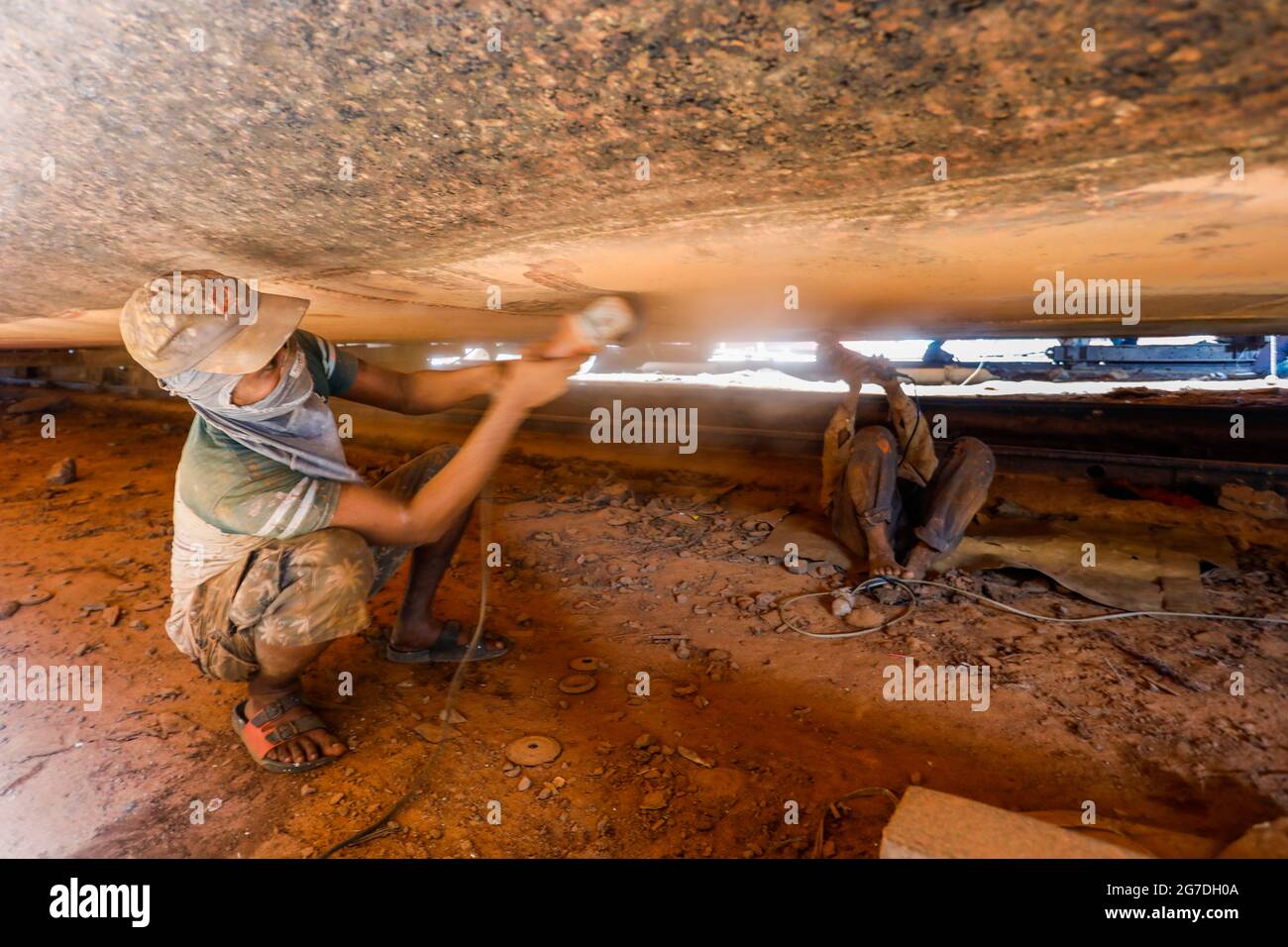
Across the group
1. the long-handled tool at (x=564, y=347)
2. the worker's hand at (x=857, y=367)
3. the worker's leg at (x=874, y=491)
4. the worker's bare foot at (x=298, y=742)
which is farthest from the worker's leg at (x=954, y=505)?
the worker's bare foot at (x=298, y=742)

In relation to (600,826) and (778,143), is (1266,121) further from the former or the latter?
(600,826)

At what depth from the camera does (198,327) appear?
5.57 ft

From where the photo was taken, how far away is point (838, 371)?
3.60 m

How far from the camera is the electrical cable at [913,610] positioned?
2.75 m

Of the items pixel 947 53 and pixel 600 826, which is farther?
pixel 600 826

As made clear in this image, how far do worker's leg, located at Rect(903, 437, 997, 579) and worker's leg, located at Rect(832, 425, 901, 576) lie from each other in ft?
0.45

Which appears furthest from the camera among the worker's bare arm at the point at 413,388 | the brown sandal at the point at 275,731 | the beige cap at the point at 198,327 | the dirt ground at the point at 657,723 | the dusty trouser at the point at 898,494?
the dusty trouser at the point at 898,494

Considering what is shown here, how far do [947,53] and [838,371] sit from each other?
2.82 metres

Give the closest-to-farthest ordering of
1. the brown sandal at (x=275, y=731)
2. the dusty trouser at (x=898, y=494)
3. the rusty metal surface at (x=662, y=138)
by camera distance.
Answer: the rusty metal surface at (x=662, y=138) < the brown sandal at (x=275, y=731) < the dusty trouser at (x=898, y=494)

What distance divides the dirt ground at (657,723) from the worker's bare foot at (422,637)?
9 centimetres

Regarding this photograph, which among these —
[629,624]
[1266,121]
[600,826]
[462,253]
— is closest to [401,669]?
[629,624]

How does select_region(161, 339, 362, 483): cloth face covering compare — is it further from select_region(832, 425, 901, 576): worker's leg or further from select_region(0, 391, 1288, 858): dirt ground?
select_region(832, 425, 901, 576): worker's leg

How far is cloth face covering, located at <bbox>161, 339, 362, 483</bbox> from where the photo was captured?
1805 millimetres

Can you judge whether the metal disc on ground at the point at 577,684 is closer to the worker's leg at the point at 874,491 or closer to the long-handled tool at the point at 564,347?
the long-handled tool at the point at 564,347
